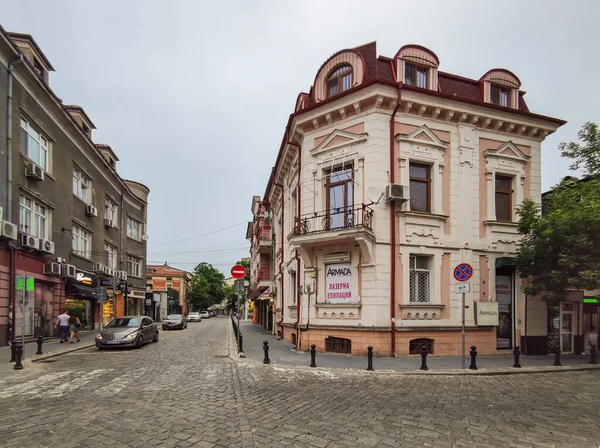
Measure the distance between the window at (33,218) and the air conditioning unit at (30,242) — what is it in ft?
1.94

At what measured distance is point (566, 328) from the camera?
54.9 ft

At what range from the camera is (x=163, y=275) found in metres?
75.6

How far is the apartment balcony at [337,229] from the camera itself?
14.0 metres

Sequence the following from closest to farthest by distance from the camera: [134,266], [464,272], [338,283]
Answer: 1. [464,272]
2. [338,283]
3. [134,266]

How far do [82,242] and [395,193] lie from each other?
846 inches

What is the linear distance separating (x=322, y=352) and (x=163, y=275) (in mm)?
65606

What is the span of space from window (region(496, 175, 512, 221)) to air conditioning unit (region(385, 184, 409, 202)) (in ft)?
15.1

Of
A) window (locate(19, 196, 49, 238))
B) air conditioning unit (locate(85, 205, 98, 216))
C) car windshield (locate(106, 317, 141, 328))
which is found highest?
air conditioning unit (locate(85, 205, 98, 216))

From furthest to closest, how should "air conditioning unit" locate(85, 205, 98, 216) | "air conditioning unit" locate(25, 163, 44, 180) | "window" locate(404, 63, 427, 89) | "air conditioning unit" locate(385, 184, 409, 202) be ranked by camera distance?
1. "air conditioning unit" locate(85, 205, 98, 216)
2. "air conditioning unit" locate(25, 163, 44, 180)
3. "window" locate(404, 63, 427, 89)
4. "air conditioning unit" locate(385, 184, 409, 202)

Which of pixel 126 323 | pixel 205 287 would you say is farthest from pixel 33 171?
pixel 205 287

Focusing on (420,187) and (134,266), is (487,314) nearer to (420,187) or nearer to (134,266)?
(420,187)

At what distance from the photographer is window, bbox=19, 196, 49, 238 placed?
19.1 meters

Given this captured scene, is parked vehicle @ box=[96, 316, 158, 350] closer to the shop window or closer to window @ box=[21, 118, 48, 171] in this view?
window @ box=[21, 118, 48, 171]

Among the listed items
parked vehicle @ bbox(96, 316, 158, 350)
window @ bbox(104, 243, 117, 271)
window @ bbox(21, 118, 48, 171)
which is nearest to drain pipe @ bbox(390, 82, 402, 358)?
parked vehicle @ bbox(96, 316, 158, 350)
